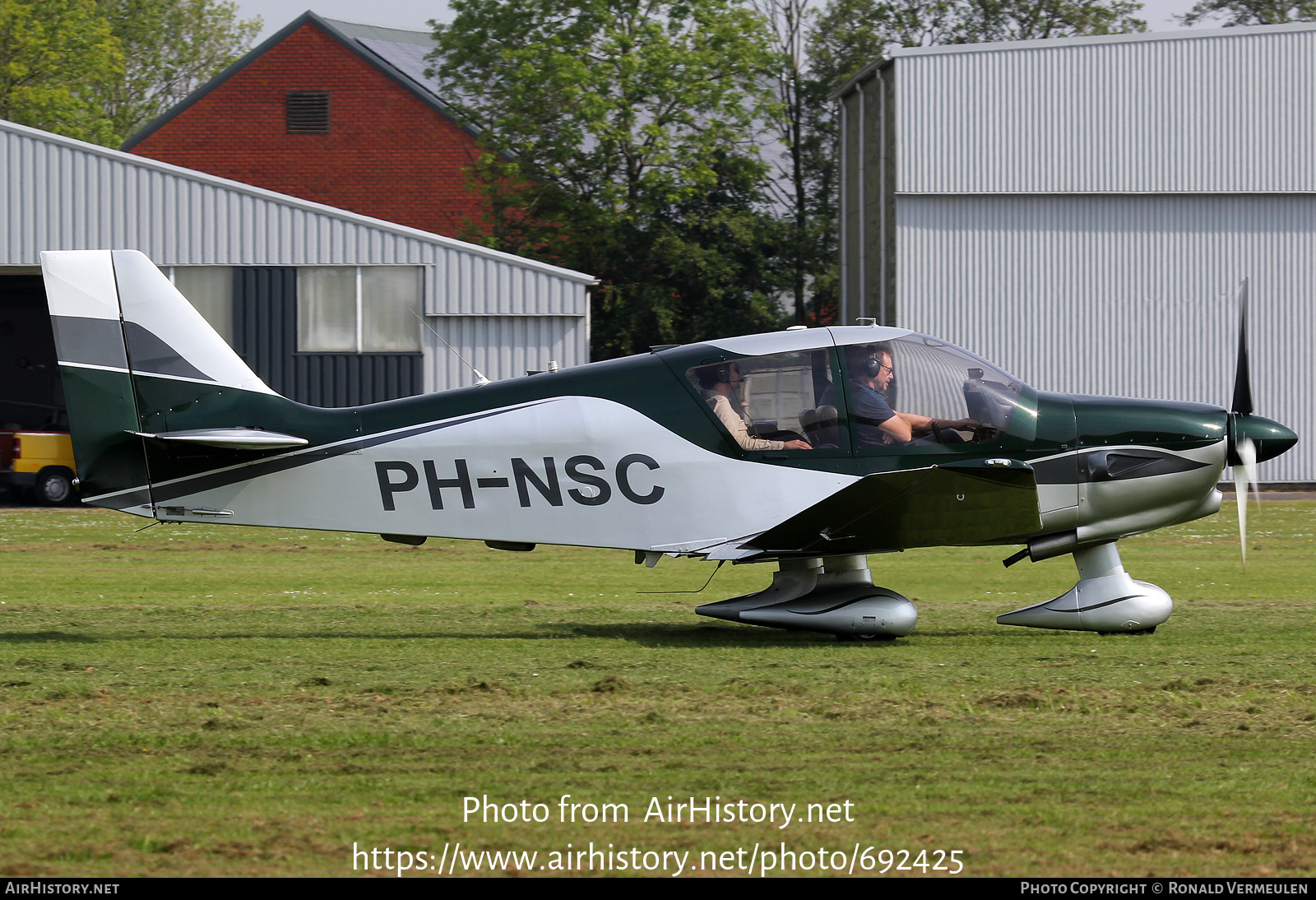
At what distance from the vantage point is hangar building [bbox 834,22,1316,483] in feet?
95.9

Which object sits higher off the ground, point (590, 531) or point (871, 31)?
point (871, 31)

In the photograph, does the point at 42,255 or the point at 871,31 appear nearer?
the point at 42,255

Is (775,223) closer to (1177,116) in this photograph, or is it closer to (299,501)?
(1177,116)

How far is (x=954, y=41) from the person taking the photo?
47.6 m

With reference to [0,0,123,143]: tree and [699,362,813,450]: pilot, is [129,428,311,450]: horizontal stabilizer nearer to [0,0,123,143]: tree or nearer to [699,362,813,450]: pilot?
[699,362,813,450]: pilot

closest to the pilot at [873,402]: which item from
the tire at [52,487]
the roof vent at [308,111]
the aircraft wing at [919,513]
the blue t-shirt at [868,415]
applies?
the blue t-shirt at [868,415]

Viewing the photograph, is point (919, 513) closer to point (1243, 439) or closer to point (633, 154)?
point (1243, 439)

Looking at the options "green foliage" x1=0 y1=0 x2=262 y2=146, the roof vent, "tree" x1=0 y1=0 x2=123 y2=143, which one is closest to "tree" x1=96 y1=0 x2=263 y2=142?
"green foliage" x1=0 y1=0 x2=262 y2=146

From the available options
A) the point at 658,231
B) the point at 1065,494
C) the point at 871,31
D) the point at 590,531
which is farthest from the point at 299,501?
the point at 871,31

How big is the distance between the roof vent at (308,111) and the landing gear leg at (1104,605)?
1558 inches

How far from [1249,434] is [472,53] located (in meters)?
35.4

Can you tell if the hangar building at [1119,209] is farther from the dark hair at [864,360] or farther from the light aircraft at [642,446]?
the dark hair at [864,360]

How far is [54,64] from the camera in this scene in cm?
5078

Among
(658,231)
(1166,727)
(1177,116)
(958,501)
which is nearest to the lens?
(1166,727)
